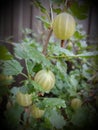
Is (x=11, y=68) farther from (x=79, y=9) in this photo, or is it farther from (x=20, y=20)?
(x=20, y=20)

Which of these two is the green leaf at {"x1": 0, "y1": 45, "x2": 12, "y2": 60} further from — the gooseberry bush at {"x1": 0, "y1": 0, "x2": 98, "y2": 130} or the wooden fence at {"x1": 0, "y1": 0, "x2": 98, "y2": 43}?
the wooden fence at {"x1": 0, "y1": 0, "x2": 98, "y2": 43}

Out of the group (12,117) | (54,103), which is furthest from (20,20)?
(54,103)

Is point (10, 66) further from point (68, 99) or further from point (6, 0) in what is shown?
point (6, 0)

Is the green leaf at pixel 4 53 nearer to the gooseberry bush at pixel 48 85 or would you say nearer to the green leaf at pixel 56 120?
the gooseberry bush at pixel 48 85

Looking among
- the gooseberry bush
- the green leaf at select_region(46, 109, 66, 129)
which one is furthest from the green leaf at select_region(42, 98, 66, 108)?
the green leaf at select_region(46, 109, 66, 129)

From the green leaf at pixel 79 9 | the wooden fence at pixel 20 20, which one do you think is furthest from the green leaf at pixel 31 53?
the wooden fence at pixel 20 20

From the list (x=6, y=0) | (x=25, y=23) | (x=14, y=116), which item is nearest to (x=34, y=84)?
(x=14, y=116)
